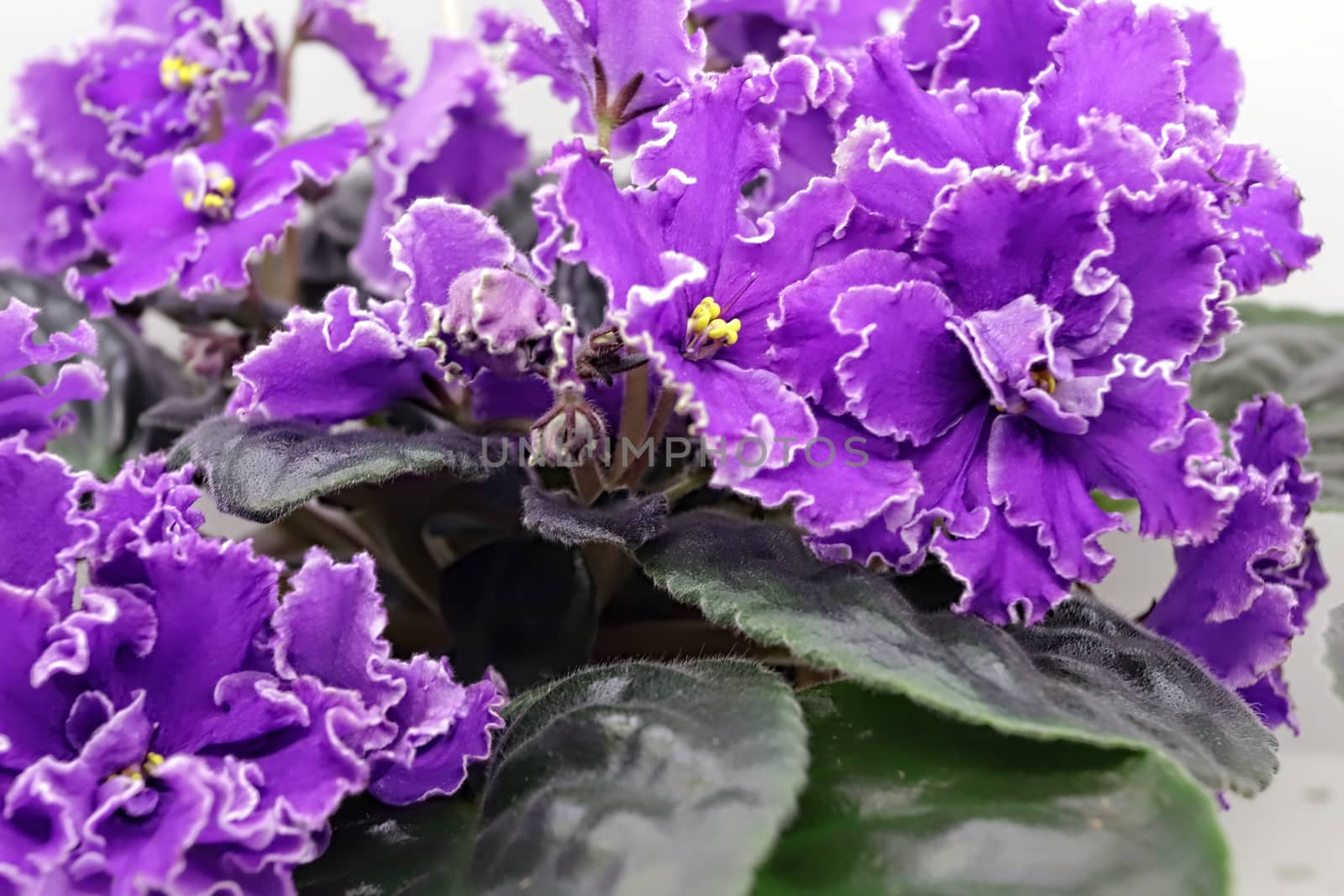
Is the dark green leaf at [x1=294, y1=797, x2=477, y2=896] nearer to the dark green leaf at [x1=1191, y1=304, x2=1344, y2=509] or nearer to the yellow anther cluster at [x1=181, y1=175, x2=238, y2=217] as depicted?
the yellow anther cluster at [x1=181, y1=175, x2=238, y2=217]

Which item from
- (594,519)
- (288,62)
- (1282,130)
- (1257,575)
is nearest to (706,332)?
(594,519)

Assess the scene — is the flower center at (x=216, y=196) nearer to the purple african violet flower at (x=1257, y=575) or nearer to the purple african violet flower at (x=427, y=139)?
the purple african violet flower at (x=427, y=139)

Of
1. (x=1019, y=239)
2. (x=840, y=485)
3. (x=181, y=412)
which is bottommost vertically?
(x=181, y=412)

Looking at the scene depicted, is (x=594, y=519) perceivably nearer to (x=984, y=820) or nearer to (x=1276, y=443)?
(x=984, y=820)

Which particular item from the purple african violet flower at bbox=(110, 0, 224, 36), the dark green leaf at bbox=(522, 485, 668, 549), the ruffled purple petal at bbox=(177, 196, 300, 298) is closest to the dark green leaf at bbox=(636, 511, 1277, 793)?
the dark green leaf at bbox=(522, 485, 668, 549)

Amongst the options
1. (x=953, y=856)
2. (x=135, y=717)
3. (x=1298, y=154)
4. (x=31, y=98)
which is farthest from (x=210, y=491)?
(x=1298, y=154)

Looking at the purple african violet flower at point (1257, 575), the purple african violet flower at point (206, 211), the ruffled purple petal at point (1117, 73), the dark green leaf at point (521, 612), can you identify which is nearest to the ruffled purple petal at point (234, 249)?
the purple african violet flower at point (206, 211)

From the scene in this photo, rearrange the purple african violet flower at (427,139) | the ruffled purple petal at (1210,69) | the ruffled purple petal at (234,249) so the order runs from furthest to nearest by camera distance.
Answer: the purple african violet flower at (427,139) < the ruffled purple petal at (234,249) < the ruffled purple petal at (1210,69)
